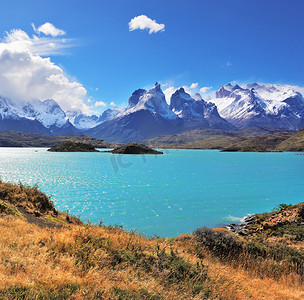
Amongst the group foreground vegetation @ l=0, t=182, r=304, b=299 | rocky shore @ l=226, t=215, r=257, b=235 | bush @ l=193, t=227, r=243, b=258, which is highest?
foreground vegetation @ l=0, t=182, r=304, b=299

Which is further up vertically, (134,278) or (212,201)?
(134,278)

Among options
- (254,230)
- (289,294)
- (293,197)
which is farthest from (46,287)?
(293,197)

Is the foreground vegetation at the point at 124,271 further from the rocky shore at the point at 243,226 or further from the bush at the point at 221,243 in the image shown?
the rocky shore at the point at 243,226

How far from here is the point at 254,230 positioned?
2512cm

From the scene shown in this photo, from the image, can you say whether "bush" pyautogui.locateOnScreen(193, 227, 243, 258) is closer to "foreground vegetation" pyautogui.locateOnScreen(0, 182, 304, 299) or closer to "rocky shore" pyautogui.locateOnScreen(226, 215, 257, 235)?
"foreground vegetation" pyautogui.locateOnScreen(0, 182, 304, 299)

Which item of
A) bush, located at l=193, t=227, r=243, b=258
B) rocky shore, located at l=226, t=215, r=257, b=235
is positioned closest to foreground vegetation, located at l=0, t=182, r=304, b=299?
bush, located at l=193, t=227, r=243, b=258

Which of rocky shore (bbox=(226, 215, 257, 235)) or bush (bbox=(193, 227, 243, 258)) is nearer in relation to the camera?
bush (bbox=(193, 227, 243, 258))

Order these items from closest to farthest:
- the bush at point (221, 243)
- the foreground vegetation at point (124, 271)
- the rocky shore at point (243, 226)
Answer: the foreground vegetation at point (124, 271) → the bush at point (221, 243) → the rocky shore at point (243, 226)

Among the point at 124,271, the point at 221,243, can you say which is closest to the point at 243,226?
the point at 221,243

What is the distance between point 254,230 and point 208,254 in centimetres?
1547

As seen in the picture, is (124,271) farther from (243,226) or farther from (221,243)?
(243,226)

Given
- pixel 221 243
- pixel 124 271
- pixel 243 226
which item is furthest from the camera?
pixel 243 226

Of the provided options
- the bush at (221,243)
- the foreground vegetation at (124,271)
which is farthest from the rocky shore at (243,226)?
the foreground vegetation at (124,271)

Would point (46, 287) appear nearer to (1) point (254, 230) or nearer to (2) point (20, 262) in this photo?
(2) point (20, 262)
